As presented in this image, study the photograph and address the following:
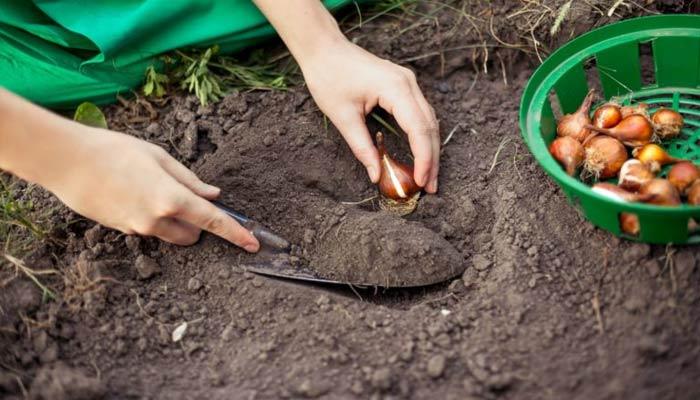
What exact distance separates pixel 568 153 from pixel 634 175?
149 millimetres

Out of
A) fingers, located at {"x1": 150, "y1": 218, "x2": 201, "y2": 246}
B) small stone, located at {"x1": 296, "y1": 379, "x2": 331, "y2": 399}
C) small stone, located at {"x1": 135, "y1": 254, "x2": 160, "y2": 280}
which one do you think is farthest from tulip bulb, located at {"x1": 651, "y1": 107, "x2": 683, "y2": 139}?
small stone, located at {"x1": 135, "y1": 254, "x2": 160, "y2": 280}

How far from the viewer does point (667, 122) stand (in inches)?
68.9

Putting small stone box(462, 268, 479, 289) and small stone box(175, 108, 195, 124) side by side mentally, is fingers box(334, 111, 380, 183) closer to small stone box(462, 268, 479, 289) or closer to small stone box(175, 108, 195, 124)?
small stone box(462, 268, 479, 289)

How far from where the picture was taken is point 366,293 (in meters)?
1.75

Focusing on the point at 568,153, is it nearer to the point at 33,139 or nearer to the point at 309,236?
the point at 309,236

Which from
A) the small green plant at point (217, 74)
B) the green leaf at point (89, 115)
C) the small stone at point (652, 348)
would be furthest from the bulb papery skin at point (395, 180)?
the green leaf at point (89, 115)

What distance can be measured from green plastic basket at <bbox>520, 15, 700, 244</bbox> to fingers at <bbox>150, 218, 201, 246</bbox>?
78 cm

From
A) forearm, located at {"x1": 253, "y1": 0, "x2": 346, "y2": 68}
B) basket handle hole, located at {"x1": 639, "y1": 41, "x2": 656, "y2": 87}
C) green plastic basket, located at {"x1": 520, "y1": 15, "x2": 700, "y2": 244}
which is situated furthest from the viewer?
basket handle hole, located at {"x1": 639, "y1": 41, "x2": 656, "y2": 87}

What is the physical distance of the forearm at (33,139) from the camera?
1.45 metres

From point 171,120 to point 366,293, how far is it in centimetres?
78

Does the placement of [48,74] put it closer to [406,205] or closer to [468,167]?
[406,205]

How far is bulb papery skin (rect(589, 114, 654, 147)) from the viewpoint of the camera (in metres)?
1.71

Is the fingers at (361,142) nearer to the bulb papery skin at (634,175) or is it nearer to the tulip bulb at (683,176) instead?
the bulb papery skin at (634,175)

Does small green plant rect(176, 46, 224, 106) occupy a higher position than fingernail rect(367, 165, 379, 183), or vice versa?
small green plant rect(176, 46, 224, 106)
